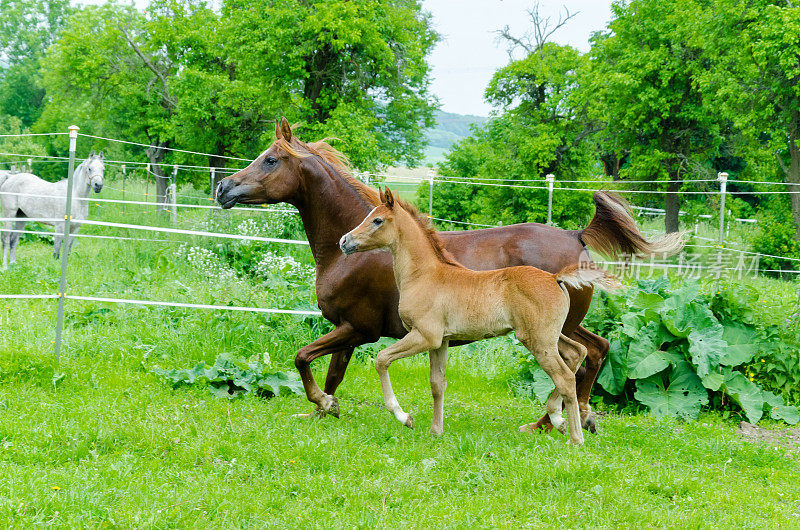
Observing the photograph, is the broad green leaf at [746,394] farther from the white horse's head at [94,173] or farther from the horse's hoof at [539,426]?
the white horse's head at [94,173]

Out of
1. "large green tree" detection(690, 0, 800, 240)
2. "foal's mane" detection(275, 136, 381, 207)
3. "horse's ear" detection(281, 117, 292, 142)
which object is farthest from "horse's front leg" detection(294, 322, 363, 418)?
"large green tree" detection(690, 0, 800, 240)

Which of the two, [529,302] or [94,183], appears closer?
[529,302]

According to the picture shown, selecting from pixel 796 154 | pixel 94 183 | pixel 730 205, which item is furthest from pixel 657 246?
pixel 730 205

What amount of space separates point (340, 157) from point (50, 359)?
3409 millimetres

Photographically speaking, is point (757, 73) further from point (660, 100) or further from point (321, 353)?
point (321, 353)

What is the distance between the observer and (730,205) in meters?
24.8

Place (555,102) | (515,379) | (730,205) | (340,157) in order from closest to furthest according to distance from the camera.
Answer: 1. (340,157)
2. (515,379)
3. (730,205)
4. (555,102)

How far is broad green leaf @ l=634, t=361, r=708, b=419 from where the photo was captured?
615cm

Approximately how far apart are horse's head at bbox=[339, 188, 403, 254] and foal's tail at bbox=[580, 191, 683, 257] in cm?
170

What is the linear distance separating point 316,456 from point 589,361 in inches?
104

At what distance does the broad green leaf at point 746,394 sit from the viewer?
6.06 meters

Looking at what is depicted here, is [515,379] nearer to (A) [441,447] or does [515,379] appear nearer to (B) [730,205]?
(A) [441,447]

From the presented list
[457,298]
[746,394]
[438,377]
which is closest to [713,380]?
[746,394]

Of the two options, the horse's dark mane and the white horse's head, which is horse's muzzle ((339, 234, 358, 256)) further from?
the white horse's head
